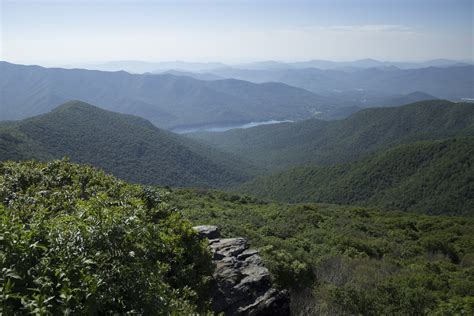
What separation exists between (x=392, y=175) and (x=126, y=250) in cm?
9579

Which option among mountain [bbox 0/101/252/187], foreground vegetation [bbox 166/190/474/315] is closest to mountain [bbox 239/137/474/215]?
mountain [bbox 0/101/252/187]

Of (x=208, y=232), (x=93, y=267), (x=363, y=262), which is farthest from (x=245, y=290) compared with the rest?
(x=363, y=262)

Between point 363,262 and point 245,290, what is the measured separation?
11.6 m

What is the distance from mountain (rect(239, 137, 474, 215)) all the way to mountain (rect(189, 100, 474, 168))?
45763mm

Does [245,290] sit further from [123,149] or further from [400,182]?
[123,149]

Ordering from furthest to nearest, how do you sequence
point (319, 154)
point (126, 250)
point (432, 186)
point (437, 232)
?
1. point (319, 154)
2. point (432, 186)
3. point (437, 232)
4. point (126, 250)

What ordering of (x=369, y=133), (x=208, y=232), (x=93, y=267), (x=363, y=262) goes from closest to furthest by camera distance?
(x=93, y=267) < (x=208, y=232) < (x=363, y=262) < (x=369, y=133)

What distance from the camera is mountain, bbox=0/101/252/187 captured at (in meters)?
112

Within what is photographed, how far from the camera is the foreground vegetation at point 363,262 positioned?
1175 cm

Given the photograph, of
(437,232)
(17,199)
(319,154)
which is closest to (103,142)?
(319,154)

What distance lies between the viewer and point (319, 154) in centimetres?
16412

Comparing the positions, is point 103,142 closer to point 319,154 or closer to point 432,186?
point 319,154

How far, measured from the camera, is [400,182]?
3533 inches

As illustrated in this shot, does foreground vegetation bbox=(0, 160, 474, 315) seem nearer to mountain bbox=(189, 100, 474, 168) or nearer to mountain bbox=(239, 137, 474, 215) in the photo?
mountain bbox=(239, 137, 474, 215)
